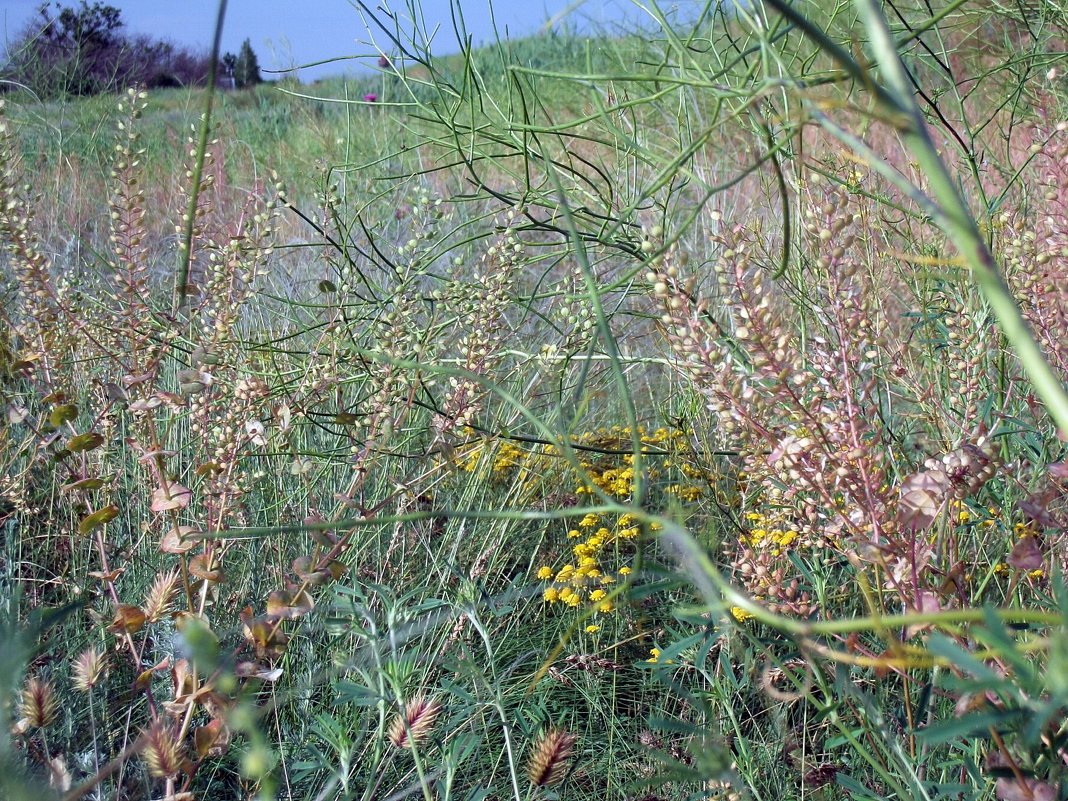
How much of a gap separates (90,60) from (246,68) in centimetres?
161

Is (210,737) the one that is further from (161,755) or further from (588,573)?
(588,573)

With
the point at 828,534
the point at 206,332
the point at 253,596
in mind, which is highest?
the point at 206,332

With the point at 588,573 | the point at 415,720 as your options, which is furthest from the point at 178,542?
the point at 588,573

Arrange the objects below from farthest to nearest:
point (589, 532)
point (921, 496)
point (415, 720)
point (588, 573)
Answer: point (589, 532)
point (588, 573)
point (415, 720)
point (921, 496)

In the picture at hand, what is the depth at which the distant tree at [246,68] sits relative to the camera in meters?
9.43

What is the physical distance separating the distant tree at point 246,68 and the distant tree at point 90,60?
0.44 meters

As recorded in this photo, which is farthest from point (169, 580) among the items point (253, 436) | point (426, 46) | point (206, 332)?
point (426, 46)

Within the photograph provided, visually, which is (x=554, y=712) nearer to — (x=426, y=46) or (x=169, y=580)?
(x=169, y=580)

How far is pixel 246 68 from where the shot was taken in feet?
29.9

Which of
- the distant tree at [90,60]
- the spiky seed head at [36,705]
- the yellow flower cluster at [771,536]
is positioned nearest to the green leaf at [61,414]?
the spiky seed head at [36,705]

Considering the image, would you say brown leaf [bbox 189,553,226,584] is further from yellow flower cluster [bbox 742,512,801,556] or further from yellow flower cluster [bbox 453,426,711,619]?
yellow flower cluster [bbox 742,512,801,556]

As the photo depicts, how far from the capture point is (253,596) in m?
1.71

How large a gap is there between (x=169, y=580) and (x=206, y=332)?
0.69m

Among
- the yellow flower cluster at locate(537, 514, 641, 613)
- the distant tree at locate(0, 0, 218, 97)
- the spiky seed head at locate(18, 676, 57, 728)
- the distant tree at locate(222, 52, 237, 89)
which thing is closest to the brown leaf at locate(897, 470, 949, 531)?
the yellow flower cluster at locate(537, 514, 641, 613)
